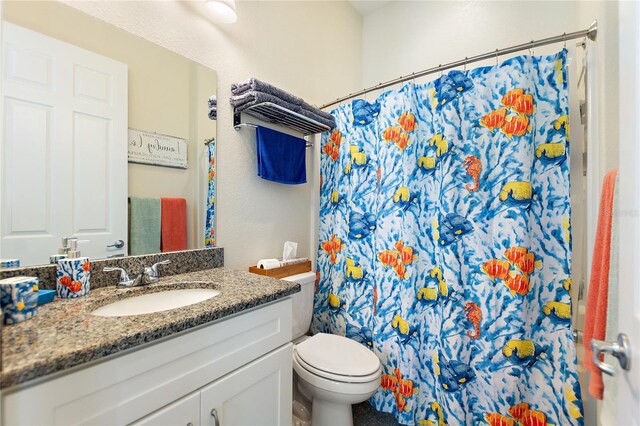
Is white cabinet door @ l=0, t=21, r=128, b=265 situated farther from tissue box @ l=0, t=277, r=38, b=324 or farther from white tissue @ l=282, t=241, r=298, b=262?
white tissue @ l=282, t=241, r=298, b=262

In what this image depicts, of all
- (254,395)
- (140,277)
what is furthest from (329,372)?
(140,277)

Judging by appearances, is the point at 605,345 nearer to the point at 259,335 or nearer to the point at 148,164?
the point at 259,335

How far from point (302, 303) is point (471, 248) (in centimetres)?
101

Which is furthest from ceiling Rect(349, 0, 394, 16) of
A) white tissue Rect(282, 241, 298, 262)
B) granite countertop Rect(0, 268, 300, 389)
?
granite countertop Rect(0, 268, 300, 389)

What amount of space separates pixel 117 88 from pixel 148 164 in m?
0.31

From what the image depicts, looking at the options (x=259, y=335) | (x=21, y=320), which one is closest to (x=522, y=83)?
(x=259, y=335)

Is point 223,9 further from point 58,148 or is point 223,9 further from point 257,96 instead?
point 58,148

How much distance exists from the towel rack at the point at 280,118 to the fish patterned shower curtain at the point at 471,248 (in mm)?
372

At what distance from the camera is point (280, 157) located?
170cm

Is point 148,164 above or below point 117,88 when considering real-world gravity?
below

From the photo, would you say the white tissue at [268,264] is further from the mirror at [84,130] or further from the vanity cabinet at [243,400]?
the vanity cabinet at [243,400]

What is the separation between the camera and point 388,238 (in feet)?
5.33

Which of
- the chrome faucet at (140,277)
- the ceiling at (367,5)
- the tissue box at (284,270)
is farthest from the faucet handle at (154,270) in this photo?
the ceiling at (367,5)

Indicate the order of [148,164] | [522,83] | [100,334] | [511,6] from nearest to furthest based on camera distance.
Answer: [100,334]
[148,164]
[522,83]
[511,6]
